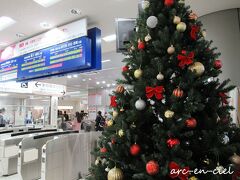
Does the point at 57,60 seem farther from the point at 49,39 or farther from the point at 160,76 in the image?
the point at 160,76

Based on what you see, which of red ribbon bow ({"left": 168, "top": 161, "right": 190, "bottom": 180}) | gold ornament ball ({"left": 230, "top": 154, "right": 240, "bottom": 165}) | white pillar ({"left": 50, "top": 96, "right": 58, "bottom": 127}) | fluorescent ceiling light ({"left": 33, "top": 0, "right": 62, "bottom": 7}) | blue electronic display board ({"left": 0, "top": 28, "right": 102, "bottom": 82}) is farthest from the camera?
white pillar ({"left": 50, "top": 96, "right": 58, "bottom": 127})

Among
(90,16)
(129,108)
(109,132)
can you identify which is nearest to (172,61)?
(129,108)

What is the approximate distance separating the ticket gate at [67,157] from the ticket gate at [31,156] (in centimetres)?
27


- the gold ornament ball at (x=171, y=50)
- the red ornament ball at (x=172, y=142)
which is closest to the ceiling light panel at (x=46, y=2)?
the gold ornament ball at (x=171, y=50)

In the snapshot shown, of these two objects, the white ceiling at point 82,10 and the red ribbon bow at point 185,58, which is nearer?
the red ribbon bow at point 185,58

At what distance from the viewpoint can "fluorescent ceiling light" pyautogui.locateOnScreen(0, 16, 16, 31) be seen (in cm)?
426

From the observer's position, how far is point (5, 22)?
4.45 m

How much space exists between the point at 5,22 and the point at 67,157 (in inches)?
121

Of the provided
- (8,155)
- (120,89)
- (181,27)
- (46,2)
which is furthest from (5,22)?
(181,27)

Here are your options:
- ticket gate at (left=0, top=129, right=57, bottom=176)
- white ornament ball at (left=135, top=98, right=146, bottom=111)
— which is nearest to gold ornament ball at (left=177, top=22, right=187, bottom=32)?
white ornament ball at (left=135, top=98, right=146, bottom=111)

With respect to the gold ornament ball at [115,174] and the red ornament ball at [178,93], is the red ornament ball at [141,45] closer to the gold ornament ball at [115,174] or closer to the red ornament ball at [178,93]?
the red ornament ball at [178,93]

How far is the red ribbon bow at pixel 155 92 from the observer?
1330 mm

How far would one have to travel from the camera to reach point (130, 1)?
11.5 ft

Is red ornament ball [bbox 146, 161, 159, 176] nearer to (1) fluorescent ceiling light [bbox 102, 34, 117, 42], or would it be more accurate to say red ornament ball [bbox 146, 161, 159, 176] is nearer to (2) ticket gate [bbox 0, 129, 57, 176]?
(1) fluorescent ceiling light [bbox 102, 34, 117, 42]
